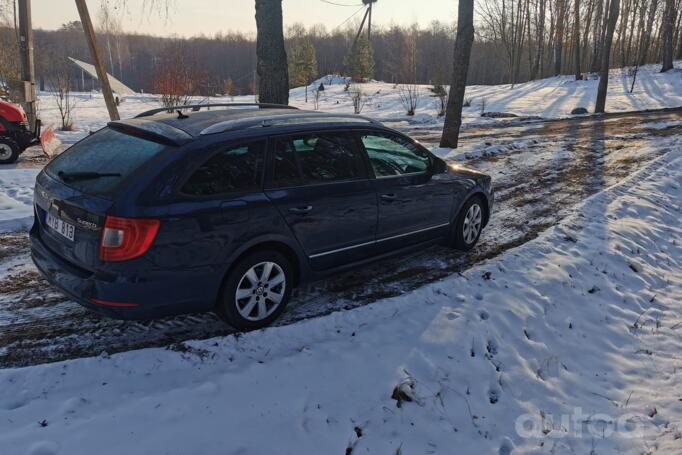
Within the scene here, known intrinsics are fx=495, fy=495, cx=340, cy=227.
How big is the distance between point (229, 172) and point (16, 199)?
5.15 meters

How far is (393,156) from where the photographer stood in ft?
16.2

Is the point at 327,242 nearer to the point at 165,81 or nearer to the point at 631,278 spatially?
the point at 631,278

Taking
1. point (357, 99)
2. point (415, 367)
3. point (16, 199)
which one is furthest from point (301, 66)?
point (415, 367)

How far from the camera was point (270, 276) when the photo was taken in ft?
13.0

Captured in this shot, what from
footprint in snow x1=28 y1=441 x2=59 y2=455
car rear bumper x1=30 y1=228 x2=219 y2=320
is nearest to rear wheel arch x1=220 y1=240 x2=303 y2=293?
car rear bumper x1=30 y1=228 x2=219 y2=320

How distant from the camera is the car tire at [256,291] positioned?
3726 millimetres

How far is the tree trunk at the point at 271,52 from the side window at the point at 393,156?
4219 millimetres

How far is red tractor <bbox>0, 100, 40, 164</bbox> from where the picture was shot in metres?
9.88

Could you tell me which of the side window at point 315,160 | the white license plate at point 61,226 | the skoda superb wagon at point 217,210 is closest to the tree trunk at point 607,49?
the skoda superb wagon at point 217,210

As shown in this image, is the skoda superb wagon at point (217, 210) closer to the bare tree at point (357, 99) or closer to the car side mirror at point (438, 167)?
the car side mirror at point (438, 167)

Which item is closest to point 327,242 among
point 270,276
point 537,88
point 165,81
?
point 270,276

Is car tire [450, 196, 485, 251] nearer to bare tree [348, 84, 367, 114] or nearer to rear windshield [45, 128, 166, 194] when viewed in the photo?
rear windshield [45, 128, 166, 194]

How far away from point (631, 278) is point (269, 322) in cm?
444

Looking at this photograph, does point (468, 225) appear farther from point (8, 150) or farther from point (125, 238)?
point (8, 150)
